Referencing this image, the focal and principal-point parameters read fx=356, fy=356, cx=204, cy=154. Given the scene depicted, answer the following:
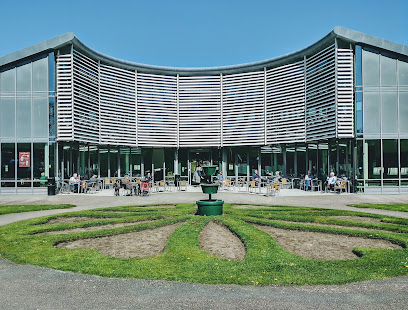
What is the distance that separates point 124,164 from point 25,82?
993 cm

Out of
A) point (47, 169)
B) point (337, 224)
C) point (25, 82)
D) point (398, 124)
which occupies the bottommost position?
point (337, 224)

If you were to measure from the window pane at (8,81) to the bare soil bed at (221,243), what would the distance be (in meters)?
19.2

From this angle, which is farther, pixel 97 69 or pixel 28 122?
pixel 97 69

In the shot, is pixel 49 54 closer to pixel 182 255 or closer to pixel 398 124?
pixel 182 255

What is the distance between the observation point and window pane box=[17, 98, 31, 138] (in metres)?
23.4

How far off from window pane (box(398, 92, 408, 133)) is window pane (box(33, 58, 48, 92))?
22957 mm

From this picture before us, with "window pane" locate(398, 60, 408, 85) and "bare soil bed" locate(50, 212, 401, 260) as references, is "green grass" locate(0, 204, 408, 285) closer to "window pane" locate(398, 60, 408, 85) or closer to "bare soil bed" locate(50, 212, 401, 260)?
"bare soil bed" locate(50, 212, 401, 260)

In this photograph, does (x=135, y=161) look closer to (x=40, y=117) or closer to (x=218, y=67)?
(x=40, y=117)

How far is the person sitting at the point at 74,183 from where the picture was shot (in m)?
23.5

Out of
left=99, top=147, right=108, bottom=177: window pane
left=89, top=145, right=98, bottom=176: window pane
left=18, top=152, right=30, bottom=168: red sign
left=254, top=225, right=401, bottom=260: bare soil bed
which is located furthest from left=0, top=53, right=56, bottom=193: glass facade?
left=254, top=225, right=401, bottom=260: bare soil bed

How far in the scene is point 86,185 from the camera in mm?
23953

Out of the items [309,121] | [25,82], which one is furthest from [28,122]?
[309,121]

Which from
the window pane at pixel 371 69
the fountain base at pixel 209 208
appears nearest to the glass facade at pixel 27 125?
the fountain base at pixel 209 208

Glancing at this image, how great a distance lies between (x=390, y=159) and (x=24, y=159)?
23.4 metres
